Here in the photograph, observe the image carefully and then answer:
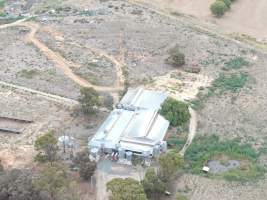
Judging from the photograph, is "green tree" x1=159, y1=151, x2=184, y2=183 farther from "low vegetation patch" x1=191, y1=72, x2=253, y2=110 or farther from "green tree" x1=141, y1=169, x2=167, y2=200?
"low vegetation patch" x1=191, y1=72, x2=253, y2=110

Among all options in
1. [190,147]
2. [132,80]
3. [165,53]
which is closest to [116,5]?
[165,53]

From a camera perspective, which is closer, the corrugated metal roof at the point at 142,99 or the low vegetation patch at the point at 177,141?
the low vegetation patch at the point at 177,141

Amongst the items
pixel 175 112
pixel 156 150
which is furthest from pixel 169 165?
pixel 175 112

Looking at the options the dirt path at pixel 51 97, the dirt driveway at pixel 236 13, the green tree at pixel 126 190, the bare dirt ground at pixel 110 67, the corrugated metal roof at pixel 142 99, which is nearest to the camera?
the green tree at pixel 126 190

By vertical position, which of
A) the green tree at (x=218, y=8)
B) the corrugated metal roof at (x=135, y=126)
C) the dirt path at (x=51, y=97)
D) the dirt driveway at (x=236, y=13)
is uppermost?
the green tree at (x=218, y=8)

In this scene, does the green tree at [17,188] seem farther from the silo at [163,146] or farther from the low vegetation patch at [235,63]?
the low vegetation patch at [235,63]

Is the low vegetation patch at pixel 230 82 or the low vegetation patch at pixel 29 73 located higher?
the low vegetation patch at pixel 230 82

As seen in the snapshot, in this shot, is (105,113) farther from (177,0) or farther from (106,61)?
(177,0)

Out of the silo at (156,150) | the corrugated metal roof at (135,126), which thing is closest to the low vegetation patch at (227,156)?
the silo at (156,150)
